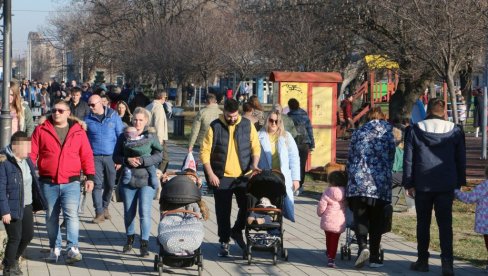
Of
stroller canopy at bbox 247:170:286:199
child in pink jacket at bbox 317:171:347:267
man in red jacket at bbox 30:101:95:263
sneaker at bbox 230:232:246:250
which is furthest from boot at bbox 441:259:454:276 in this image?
man in red jacket at bbox 30:101:95:263

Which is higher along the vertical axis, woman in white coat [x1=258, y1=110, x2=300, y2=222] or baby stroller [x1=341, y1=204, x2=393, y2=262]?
woman in white coat [x1=258, y1=110, x2=300, y2=222]

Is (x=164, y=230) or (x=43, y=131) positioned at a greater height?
(x=43, y=131)

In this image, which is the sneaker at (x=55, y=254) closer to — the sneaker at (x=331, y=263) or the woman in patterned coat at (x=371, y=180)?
the sneaker at (x=331, y=263)

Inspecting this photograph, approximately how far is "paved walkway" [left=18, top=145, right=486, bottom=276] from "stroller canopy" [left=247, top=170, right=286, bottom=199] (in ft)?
2.40

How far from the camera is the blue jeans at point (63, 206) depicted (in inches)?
400

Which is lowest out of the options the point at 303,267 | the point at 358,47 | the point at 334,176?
the point at 303,267

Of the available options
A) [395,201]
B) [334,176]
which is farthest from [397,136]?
[334,176]

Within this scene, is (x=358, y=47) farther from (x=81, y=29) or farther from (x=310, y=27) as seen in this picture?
(x=81, y=29)

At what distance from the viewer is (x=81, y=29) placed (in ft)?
236

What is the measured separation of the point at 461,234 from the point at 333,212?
3405 millimetres

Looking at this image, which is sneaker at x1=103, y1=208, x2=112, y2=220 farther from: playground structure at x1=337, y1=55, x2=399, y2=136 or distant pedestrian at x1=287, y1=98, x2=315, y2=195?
distant pedestrian at x1=287, y1=98, x2=315, y2=195

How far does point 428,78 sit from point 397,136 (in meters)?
15.2

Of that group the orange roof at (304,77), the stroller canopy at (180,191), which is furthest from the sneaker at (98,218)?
the orange roof at (304,77)

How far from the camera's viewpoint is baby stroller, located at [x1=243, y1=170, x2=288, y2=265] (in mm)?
10539
